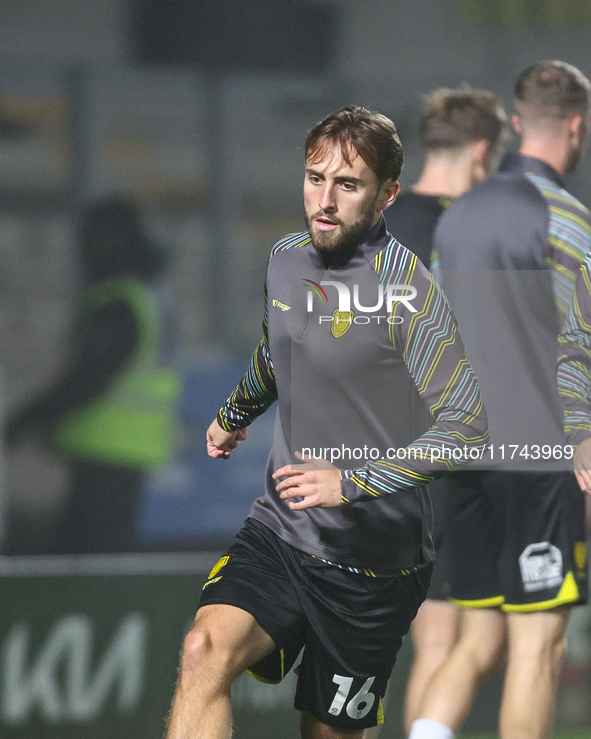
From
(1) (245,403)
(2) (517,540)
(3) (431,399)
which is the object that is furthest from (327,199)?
(2) (517,540)

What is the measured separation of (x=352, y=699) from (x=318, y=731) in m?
0.13

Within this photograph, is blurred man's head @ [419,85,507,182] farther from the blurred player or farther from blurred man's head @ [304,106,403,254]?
blurred man's head @ [304,106,403,254]

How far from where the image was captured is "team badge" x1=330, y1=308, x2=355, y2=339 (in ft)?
7.93

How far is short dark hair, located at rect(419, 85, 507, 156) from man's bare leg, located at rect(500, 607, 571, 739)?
1.51m

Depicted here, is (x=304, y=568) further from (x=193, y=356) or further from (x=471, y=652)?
(x=193, y=356)

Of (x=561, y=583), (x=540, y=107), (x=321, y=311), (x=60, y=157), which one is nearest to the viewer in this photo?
(x=321, y=311)

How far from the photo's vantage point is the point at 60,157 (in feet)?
12.3

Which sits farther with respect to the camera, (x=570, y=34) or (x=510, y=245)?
(x=570, y=34)

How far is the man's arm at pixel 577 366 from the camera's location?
270cm

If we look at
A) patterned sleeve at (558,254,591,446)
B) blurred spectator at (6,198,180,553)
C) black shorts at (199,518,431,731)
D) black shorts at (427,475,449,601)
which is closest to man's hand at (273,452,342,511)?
black shorts at (199,518,431,731)

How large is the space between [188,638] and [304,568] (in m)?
0.33

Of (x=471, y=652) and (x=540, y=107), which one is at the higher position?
(x=540, y=107)

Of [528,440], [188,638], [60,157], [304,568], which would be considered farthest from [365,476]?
[60,157]

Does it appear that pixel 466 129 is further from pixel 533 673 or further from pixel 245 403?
pixel 533 673
